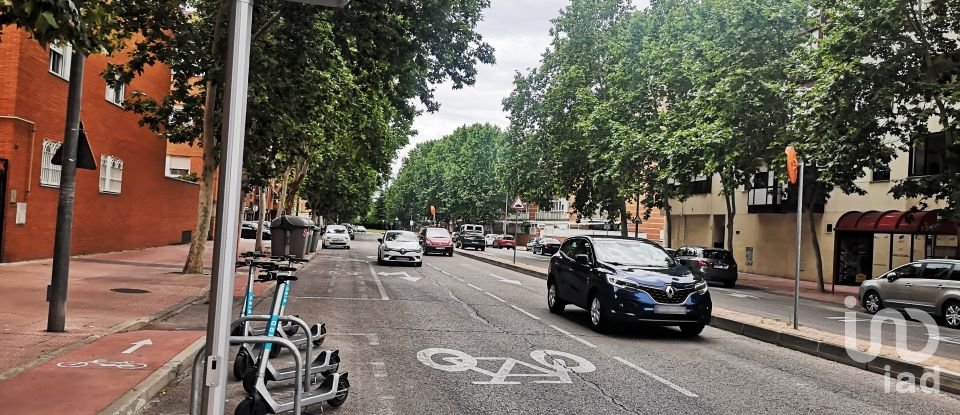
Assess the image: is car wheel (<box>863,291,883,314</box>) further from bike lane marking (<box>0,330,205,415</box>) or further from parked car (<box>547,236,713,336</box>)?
bike lane marking (<box>0,330,205,415</box>)

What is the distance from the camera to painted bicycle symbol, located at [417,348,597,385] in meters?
7.29

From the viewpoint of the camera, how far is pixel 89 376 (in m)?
6.22

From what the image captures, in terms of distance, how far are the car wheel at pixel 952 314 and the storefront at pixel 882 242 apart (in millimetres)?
8358

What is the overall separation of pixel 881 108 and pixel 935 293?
5424mm

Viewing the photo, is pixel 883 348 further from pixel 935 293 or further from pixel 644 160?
pixel 644 160

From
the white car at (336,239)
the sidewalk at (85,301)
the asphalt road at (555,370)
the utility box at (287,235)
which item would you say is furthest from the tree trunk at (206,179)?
the white car at (336,239)

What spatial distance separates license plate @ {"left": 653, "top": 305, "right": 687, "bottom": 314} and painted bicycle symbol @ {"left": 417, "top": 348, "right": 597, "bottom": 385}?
6.44 feet

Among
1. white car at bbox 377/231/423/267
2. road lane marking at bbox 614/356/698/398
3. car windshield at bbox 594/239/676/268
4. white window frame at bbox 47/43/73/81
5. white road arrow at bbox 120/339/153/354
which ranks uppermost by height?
white window frame at bbox 47/43/73/81

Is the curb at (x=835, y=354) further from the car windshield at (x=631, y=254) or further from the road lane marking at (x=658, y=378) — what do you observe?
the road lane marking at (x=658, y=378)

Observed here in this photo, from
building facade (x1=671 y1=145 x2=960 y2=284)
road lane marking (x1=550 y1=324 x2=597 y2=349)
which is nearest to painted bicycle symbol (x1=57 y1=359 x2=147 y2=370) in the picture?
road lane marking (x1=550 y1=324 x2=597 y2=349)

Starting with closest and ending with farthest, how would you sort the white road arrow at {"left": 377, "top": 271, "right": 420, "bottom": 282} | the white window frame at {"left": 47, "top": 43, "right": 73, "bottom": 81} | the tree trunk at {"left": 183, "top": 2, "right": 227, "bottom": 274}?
the tree trunk at {"left": 183, "top": 2, "right": 227, "bottom": 274}
the white window frame at {"left": 47, "top": 43, "right": 73, "bottom": 81}
the white road arrow at {"left": 377, "top": 271, "right": 420, "bottom": 282}

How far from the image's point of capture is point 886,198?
88.7ft

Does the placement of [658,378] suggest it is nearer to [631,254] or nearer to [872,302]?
[631,254]

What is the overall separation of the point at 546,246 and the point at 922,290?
124 ft
